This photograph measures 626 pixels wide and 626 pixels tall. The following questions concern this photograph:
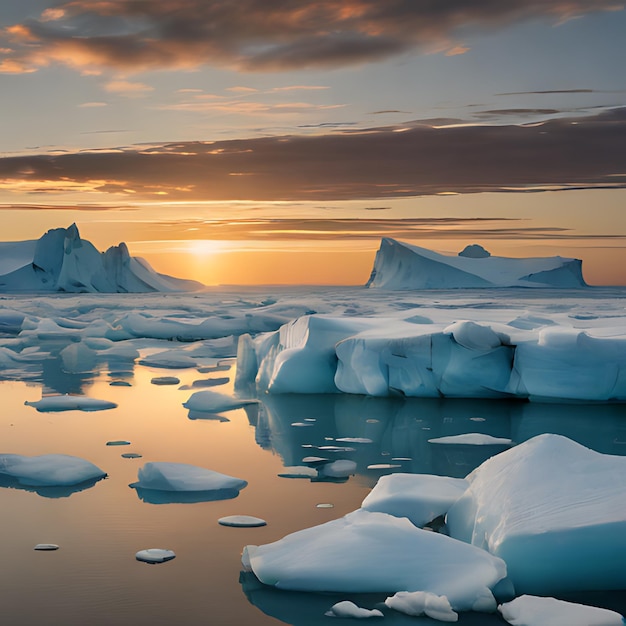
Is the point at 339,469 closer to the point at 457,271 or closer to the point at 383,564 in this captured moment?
Answer: the point at 383,564

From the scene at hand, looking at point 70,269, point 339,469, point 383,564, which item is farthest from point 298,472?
point 70,269

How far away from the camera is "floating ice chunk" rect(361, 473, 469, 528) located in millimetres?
3619

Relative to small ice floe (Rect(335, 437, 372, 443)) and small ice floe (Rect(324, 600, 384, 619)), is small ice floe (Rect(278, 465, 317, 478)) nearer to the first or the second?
small ice floe (Rect(335, 437, 372, 443))

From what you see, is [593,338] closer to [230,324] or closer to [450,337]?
[450,337]

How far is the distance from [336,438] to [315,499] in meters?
1.80

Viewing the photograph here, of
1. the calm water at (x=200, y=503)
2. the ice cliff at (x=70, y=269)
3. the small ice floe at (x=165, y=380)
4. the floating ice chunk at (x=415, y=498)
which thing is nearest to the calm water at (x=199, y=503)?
the calm water at (x=200, y=503)

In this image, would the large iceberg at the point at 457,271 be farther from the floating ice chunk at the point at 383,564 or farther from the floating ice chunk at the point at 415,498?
the floating ice chunk at the point at 383,564

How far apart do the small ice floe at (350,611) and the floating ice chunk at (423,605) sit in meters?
0.07

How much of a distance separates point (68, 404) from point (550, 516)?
5383mm

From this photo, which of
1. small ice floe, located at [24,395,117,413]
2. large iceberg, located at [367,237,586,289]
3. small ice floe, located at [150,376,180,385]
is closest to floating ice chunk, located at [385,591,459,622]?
small ice floe, located at [24,395,117,413]

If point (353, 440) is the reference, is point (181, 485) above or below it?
above

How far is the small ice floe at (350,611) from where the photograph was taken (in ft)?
8.74

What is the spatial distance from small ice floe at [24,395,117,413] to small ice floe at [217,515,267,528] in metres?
3.96

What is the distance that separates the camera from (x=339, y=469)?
480 cm
